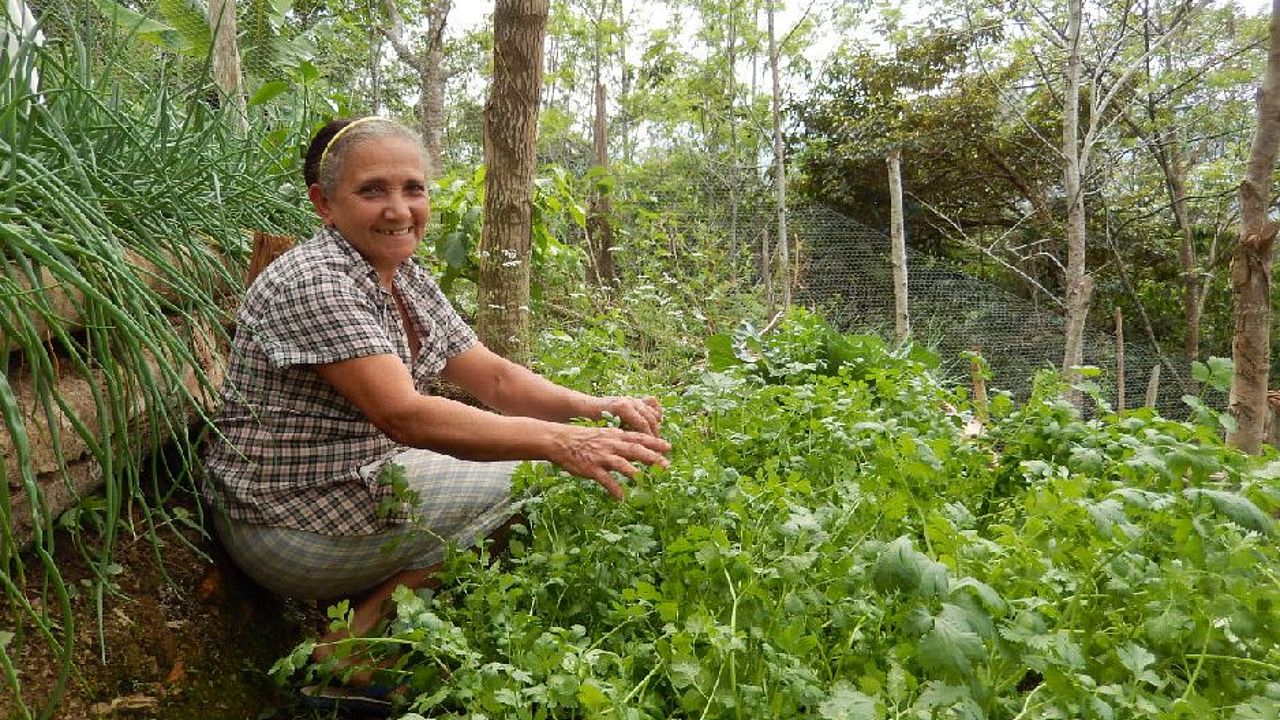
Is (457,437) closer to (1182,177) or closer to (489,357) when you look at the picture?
(489,357)

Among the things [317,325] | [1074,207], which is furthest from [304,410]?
[1074,207]

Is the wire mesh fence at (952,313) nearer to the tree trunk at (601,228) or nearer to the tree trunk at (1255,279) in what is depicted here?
the tree trunk at (601,228)

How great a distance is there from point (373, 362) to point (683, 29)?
1251 centimetres

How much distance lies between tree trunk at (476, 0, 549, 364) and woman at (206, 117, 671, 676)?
1.40m

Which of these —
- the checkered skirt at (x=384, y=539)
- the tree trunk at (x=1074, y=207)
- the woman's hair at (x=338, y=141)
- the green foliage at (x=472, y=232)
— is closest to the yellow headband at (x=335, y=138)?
the woman's hair at (x=338, y=141)

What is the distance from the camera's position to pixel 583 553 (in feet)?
5.32

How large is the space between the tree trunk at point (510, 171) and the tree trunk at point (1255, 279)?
2425 millimetres

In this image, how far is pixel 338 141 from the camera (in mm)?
1928

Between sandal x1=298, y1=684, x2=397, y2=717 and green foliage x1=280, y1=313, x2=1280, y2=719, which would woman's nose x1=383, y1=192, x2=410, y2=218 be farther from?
sandal x1=298, y1=684, x2=397, y2=717

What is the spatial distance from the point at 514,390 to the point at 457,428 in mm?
626

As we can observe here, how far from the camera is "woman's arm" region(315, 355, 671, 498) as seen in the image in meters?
1.61

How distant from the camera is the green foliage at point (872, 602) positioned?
110 cm

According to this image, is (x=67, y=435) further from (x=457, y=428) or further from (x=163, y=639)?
(x=457, y=428)

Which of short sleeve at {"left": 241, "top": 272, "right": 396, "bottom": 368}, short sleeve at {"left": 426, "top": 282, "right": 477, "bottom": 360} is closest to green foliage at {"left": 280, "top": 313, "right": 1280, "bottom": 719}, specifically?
short sleeve at {"left": 241, "top": 272, "right": 396, "bottom": 368}
